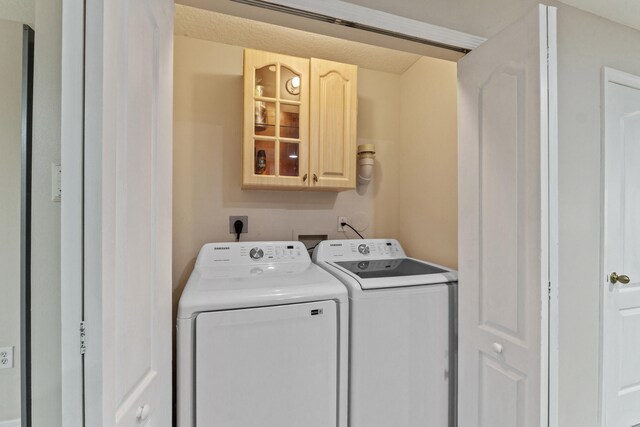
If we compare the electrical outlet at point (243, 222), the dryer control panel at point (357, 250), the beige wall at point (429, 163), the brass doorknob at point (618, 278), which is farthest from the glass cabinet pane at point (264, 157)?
the brass doorknob at point (618, 278)

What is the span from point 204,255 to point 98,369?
109cm

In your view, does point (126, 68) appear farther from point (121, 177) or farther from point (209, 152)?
point (209, 152)

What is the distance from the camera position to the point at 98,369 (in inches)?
20.4

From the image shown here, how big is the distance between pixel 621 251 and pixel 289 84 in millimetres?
2217

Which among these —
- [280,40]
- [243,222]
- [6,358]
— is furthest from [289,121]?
[6,358]

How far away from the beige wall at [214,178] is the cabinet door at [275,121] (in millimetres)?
227

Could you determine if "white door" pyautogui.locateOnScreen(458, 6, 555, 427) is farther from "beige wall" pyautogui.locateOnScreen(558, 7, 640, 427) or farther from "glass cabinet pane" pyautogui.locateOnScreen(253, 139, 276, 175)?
"glass cabinet pane" pyautogui.locateOnScreen(253, 139, 276, 175)

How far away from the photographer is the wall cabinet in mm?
1684

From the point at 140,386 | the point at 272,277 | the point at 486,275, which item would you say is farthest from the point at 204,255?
the point at 486,275

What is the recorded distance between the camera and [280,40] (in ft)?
6.01

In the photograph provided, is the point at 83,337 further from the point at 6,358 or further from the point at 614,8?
the point at 614,8

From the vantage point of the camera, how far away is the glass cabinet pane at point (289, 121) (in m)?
1.76

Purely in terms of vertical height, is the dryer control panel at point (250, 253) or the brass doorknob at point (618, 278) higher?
the dryer control panel at point (250, 253)

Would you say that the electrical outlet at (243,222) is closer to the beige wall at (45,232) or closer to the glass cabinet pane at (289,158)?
the glass cabinet pane at (289,158)
